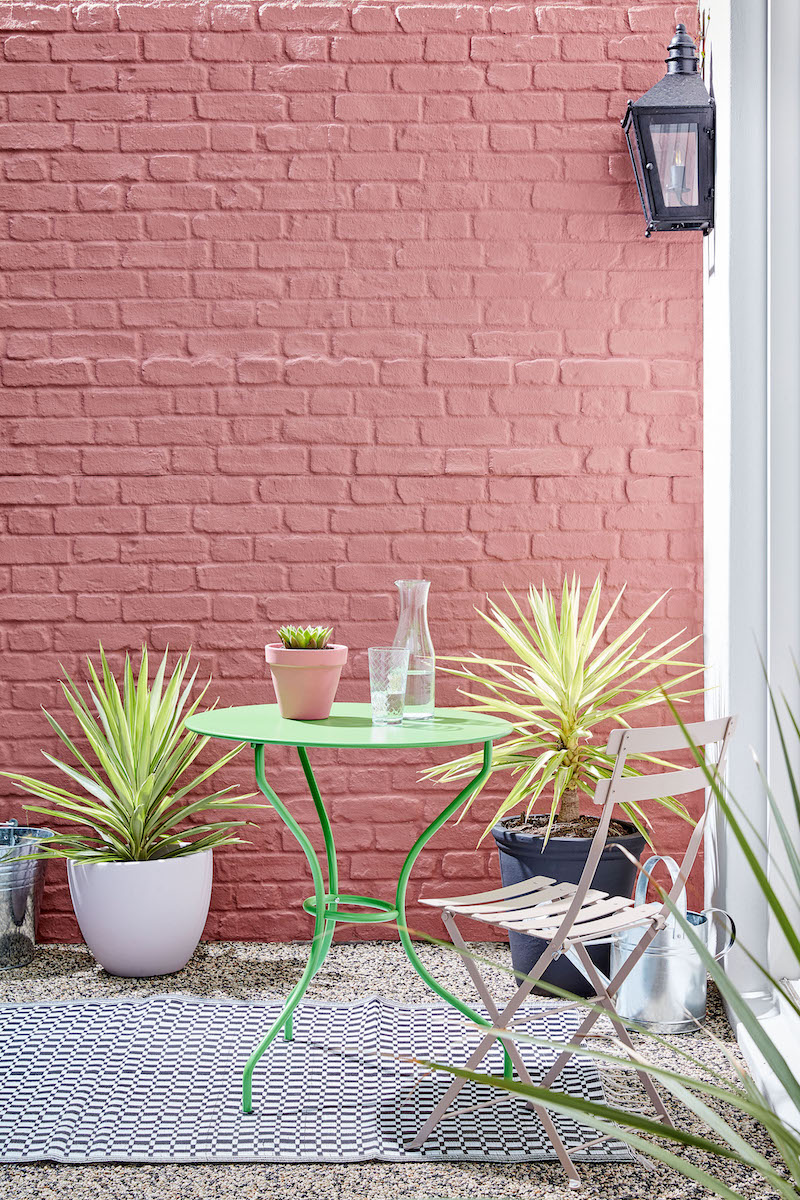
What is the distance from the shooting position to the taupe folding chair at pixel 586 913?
200 cm

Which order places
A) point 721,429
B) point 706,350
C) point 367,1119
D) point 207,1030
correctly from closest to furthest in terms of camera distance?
point 367,1119 → point 207,1030 → point 721,429 → point 706,350

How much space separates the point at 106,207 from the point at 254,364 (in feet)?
2.16

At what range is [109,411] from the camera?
11.0ft

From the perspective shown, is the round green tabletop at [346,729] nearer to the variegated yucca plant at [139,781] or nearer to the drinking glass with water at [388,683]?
the drinking glass with water at [388,683]

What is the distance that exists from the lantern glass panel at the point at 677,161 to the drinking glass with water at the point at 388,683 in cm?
158

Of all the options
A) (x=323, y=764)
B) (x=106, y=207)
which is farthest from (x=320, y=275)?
(x=323, y=764)

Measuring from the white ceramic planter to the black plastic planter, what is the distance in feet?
2.87

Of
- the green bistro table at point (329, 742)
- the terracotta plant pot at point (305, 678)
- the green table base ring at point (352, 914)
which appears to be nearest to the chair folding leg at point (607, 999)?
the green bistro table at point (329, 742)

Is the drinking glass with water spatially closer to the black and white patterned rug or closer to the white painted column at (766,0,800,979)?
the black and white patterned rug

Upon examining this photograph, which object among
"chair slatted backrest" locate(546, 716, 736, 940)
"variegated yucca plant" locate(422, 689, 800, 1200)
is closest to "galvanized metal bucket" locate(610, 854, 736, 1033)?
"variegated yucca plant" locate(422, 689, 800, 1200)

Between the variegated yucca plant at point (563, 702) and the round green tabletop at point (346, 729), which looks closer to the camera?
the round green tabletop at point (346, 729)

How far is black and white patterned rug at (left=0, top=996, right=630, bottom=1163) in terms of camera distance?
2102 mm

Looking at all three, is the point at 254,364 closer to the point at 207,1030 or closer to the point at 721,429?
the point at 721,429

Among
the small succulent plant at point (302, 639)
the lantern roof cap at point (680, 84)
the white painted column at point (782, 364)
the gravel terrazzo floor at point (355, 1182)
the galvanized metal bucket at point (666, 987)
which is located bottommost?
the gravel terrazzo floor at point (355, 1182)
